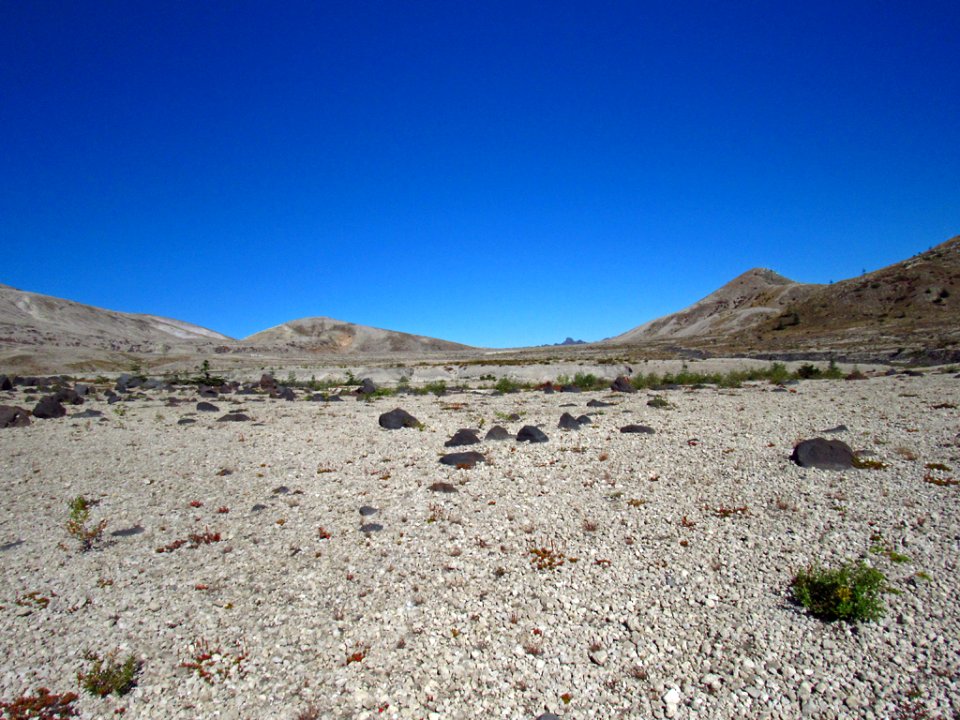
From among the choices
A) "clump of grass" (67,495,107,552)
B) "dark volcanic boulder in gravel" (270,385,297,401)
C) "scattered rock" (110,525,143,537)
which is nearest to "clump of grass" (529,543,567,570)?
"scattered rock" (110,525,143,537)

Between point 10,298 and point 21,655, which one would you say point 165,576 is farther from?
point 10,298

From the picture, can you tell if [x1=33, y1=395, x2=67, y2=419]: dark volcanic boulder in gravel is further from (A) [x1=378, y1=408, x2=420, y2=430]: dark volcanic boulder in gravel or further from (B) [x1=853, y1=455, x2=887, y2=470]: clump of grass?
(B) [x1=853, y1=455, x2=887, y2=470]: clump of grass

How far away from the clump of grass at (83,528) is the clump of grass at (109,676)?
5197mm

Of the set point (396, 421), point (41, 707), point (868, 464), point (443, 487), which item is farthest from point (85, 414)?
point (868, 464)

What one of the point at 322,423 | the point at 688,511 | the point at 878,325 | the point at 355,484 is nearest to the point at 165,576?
the point at 355,484

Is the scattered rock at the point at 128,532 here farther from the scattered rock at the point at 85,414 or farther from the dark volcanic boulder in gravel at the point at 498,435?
the scattered rock at the point at 85,414

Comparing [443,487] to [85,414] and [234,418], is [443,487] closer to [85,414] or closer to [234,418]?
[234,418]

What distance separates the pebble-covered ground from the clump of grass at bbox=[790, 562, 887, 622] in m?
0.24

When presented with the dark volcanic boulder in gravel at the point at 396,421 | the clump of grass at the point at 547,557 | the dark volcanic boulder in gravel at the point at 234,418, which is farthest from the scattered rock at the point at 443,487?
the dark volcanic boulder in gravel at the point at 234,418

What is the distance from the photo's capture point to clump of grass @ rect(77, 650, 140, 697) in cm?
698

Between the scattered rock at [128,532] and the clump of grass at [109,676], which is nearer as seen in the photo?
the clump of grass at [109,676]

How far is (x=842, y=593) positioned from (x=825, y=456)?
890 centimetres

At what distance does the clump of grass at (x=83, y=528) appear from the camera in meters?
11.8

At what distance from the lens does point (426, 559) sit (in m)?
10.7
